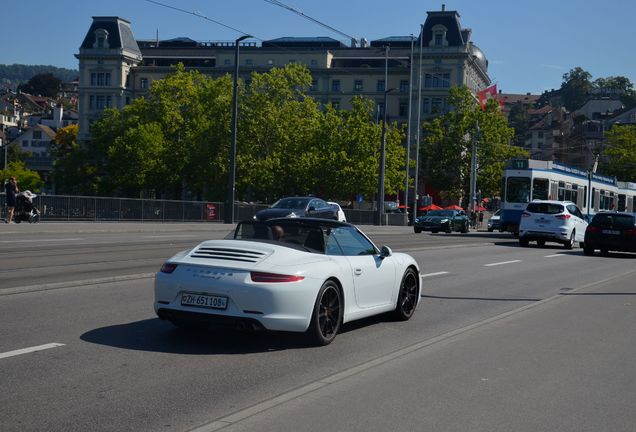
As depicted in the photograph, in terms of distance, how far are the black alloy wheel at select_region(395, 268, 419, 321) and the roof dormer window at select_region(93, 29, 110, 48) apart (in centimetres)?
10854

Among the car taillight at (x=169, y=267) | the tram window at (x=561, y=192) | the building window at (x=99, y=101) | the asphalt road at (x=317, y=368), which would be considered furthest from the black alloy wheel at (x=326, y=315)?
the building window at (x=99, y=101)

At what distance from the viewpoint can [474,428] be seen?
569 cm

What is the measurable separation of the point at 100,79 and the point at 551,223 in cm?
9181

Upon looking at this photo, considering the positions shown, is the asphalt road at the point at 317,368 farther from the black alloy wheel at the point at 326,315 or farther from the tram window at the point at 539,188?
the tram window at the point at 539,188

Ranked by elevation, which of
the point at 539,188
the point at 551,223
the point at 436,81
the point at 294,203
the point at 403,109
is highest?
the point at 436,81

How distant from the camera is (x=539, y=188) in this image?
40.5 metres

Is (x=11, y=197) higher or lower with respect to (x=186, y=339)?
higher

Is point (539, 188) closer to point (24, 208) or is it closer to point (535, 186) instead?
point (535, 186)

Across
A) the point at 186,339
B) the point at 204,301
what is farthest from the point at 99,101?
the point at 204,301

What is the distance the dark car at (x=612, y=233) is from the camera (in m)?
28.6

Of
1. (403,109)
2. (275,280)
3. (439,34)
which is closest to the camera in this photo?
(275,280)

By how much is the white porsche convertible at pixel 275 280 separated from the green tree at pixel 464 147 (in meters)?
80.6

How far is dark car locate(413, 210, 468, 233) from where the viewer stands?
4822 cm

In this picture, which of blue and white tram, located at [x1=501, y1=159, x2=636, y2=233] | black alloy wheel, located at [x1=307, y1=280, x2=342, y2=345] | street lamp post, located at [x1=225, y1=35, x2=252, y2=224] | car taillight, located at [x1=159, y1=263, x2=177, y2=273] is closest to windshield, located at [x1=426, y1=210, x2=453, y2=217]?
blue and white tram, located at [x1=501, y1=159, x2=636, y2=233]
